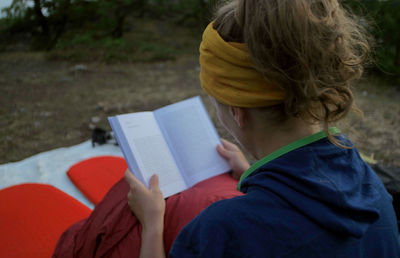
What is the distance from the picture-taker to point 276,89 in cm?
69

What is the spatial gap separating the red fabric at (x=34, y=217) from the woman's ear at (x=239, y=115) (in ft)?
3.97

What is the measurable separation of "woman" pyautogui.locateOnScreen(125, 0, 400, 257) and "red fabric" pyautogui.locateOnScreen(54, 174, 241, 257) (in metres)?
0.43

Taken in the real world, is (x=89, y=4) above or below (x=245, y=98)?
above

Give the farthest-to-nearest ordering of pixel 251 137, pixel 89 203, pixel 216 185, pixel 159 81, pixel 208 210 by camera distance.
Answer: pixel 159 81 < pixel 89 203 < pixel 216 185 < pixel 251 137 < pixel 208 210

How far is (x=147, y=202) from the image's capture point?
1076 mm

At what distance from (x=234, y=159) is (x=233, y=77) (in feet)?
2.31

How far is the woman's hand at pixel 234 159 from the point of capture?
4.52ft

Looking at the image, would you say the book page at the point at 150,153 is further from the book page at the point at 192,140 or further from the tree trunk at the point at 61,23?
the tree trunk at the point at 61,23

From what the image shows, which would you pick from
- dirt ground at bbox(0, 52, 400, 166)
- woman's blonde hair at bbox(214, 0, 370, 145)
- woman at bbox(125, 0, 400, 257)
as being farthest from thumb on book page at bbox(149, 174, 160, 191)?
dirt ground at bbox(0, 52, 400, 166)

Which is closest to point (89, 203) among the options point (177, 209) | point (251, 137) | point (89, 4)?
point (177, 209)

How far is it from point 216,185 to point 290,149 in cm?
62

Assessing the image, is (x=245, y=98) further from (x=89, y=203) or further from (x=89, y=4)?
(x=89, y=4)

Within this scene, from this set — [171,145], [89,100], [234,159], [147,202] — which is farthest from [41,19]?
[147,202]

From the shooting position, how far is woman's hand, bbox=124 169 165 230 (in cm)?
102
